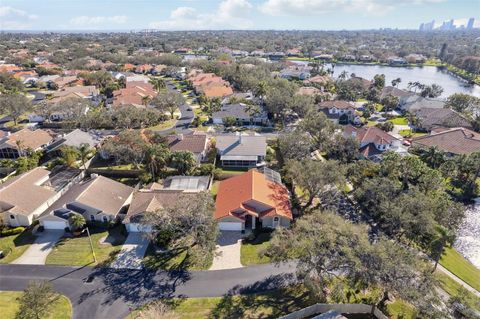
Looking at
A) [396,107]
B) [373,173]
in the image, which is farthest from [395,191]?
[396,107]

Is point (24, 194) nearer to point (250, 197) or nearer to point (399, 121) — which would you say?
point (250, 197)

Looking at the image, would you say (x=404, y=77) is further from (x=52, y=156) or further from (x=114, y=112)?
(x=52, y=156)

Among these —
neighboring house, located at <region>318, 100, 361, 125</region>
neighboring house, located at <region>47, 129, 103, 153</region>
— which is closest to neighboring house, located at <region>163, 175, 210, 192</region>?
neighboring house, located at <region>47, 129, 103, 153</region>

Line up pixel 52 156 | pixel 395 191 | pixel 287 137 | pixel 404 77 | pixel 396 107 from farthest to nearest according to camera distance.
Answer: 1. pixel 404 77
2. pixel 396 107
3. pixel 52 156
4. pixel 287 137
5. pixel 395 191

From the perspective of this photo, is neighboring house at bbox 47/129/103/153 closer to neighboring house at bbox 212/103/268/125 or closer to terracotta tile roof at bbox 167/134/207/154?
terracotta tile roof at bbox 167/134/207/154

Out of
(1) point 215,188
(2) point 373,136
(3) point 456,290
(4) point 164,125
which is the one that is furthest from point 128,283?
(2) point 373,136
